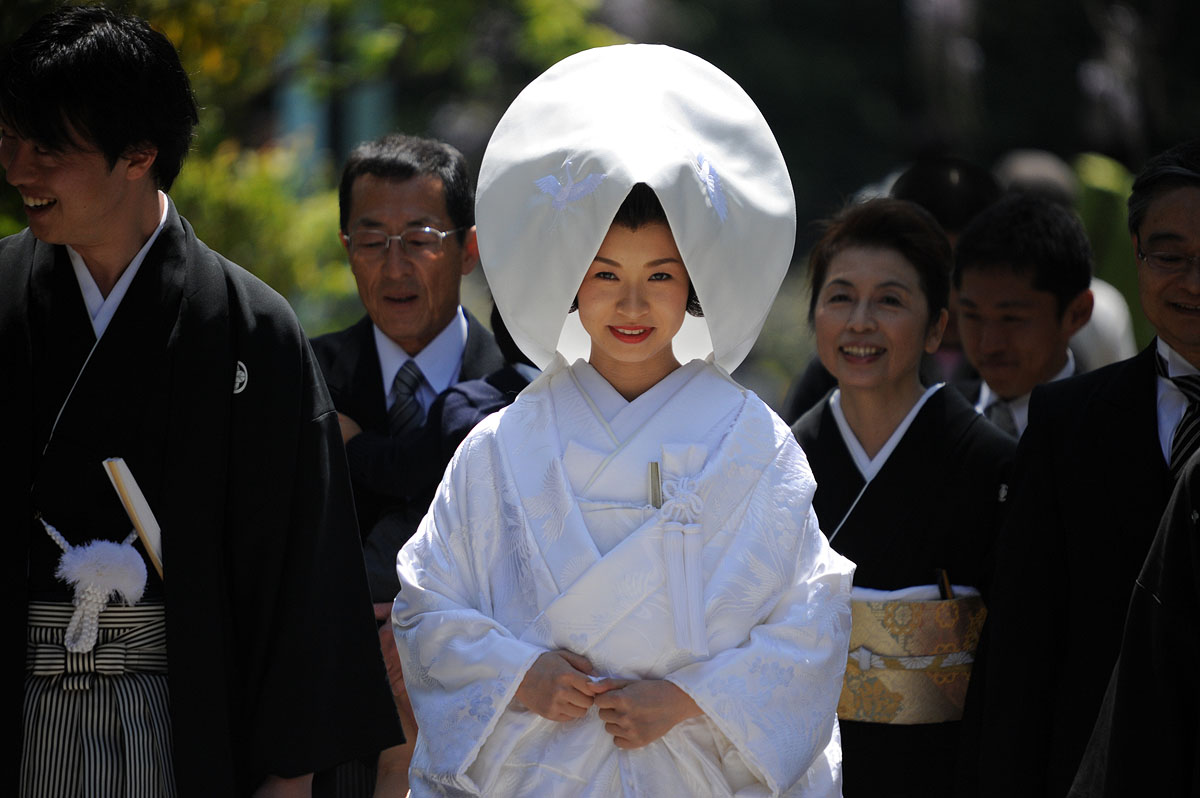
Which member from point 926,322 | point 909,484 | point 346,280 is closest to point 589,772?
point 909,484

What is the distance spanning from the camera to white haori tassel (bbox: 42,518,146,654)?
289 centimetres

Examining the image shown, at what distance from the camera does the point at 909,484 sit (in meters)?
3.93

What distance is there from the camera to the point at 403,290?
4320 mm

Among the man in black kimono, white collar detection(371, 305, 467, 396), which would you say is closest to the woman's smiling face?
white collar detection(371, 305, 467, 396)

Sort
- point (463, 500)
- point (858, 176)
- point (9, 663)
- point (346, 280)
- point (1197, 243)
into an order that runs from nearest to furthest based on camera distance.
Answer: point (9, 663), point (463, 500), point (1197, 243), point (346, 280), point (858, 176)

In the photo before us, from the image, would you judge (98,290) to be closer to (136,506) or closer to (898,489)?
(136,506)

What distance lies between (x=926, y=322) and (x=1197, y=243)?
0.80 m

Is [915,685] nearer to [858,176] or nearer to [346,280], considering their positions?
[346,280]

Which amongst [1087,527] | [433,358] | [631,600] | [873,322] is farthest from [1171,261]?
[433,358]

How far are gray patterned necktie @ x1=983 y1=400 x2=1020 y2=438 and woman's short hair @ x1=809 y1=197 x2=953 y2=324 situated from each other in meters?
0.69

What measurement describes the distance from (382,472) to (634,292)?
118 centimetres

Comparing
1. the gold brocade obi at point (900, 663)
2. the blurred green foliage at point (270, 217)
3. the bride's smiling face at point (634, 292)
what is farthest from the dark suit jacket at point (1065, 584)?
the blurred green foliage at point (270, 217)

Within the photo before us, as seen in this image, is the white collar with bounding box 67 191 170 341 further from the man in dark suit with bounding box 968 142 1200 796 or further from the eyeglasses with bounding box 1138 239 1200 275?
the eyeglasses with bounding box 1138 239 1200 275

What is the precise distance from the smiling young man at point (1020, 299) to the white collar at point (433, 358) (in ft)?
5.70
